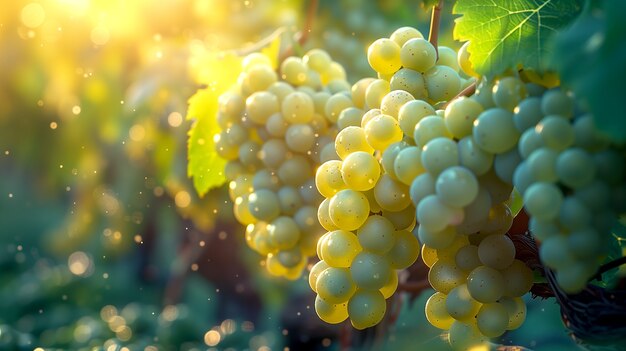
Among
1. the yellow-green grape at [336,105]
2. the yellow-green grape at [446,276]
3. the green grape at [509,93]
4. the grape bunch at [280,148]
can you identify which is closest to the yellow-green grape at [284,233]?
the grape bunch at [280,148]

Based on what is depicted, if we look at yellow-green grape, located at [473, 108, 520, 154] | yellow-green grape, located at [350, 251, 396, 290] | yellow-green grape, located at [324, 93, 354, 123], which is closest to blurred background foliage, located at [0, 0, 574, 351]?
yellow-green grape, located at [324, 93, 354, 123]

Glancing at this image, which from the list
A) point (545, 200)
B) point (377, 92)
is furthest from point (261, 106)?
point (545, 200)

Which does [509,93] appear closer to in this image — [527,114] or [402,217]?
[527,114]

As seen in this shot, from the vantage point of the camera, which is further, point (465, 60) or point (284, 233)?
point (284, 233)

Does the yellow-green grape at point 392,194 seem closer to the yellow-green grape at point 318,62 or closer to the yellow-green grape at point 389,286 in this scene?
the yellow-green grape at point 389,286

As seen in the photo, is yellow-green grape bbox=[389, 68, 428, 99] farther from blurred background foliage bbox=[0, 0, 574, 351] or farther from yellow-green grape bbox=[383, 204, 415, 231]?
blurred background foliage bbox=[0, 0, 574, 351]

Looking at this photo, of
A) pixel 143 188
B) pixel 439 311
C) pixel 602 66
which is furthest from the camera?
pixel 143 188
